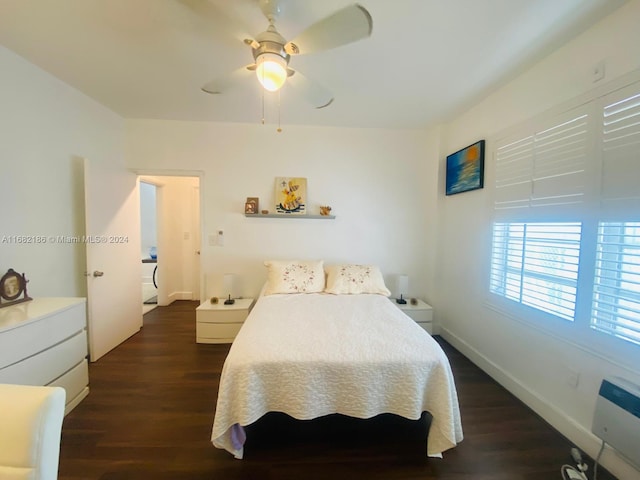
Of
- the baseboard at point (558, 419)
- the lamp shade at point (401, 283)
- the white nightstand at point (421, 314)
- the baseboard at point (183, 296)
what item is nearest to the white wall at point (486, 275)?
the baseboard at point (558, 419)

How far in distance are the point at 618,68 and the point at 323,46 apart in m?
1.68

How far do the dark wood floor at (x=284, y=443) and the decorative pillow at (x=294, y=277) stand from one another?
1053mm

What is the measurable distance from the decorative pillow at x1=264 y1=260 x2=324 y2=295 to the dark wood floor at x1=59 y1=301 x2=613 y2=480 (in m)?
1.05

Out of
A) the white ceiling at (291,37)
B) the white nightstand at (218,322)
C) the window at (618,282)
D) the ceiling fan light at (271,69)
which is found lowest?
the white nightstand at (218,322)

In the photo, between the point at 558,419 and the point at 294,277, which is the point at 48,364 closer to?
the point at 294,277

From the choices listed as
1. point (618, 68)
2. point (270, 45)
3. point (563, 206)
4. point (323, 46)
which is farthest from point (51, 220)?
point (618, 68)

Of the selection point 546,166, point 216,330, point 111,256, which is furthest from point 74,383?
point 546,166

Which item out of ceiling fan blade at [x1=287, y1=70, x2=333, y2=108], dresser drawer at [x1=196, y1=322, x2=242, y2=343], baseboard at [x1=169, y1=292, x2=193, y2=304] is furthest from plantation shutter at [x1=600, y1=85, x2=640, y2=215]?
baseboard at [x1=169, y1=292, x2=193, y2=304]

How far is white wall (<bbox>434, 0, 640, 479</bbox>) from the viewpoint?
1.47 meters

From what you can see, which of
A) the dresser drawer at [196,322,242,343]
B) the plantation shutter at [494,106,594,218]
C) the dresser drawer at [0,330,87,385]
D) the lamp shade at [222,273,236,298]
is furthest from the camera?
the lamp shade at [222,273,236,298]

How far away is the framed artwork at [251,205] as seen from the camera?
10.2 feet

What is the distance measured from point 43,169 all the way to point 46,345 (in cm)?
143

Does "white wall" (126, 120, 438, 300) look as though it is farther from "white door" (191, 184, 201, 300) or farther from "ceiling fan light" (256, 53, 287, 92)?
"ceiling fan light" (256, 53, 287, 92)

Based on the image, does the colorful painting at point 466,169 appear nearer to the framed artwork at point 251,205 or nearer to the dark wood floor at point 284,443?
the dark wood floor at point 284,443
